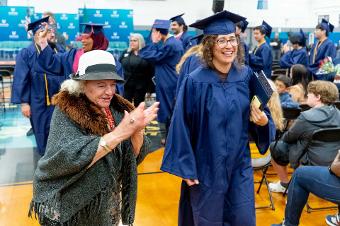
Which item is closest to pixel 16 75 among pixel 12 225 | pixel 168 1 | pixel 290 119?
pixel 12 225

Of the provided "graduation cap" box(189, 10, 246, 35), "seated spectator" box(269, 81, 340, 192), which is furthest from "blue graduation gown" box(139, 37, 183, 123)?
"graduation cap" box(189, 10, 246, 35)

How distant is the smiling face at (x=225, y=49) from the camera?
228cm

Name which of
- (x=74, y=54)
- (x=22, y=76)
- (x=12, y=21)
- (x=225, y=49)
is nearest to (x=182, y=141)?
(x=225, y=49)

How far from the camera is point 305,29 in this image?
1727 cm

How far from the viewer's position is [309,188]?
297 centimetres

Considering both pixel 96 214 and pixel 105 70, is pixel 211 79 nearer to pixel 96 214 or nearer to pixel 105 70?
pixel 105 70

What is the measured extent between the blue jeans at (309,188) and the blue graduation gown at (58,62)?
1.99m

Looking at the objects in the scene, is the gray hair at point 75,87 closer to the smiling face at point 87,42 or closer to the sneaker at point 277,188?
the smiling face at point 87,42

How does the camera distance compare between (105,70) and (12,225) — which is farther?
(12,225)

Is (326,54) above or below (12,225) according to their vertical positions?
above

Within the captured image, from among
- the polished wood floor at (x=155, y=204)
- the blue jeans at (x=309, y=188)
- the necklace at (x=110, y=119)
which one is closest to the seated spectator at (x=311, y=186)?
the blue jeans at (x=309, y=188)

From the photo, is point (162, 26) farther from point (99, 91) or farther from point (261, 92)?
point (99, 91)

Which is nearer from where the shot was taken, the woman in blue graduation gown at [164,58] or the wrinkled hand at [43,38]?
the wrinkled hand at [43,38]

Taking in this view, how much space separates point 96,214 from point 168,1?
15.2m
